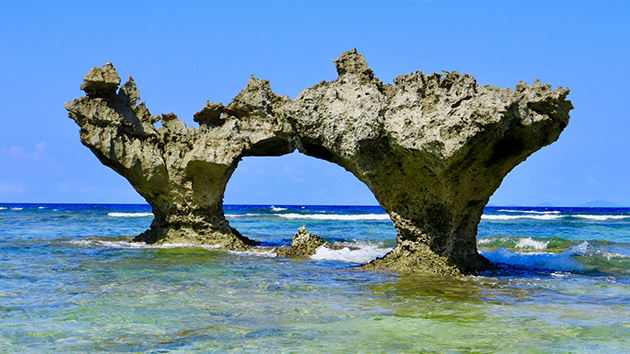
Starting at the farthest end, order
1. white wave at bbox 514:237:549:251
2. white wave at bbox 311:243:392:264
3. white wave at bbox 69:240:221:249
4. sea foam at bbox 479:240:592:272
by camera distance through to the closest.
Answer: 1. white wave at bbox 514:237:549:251
2. white wave at bbox 69:240:221:249
3. white wave at bbox 311:243:392:264
4. sea foam at bbox 479:240:592:272

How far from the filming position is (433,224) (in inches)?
354

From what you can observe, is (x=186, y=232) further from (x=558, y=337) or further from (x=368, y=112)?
(x=558, y=337)

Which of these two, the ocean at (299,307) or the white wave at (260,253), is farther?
the white wave at (260,253)

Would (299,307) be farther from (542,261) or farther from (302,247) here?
(542,261)

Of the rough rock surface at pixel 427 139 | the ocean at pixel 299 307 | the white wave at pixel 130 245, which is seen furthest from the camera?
the white wave at pixel 130 245

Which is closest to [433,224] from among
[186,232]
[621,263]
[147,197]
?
[621,263]

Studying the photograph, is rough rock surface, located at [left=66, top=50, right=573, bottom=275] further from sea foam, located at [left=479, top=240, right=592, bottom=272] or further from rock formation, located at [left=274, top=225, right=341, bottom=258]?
rock formation, located at [left=274, top=225, right=341, bottom=258]

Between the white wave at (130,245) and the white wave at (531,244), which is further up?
the white wave at (130,245)

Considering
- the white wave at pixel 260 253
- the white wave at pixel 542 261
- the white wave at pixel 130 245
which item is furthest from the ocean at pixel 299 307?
the white wave at pixel 130 245

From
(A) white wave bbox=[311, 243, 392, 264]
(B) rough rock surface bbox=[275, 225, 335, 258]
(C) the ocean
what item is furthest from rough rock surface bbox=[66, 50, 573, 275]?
(B) rough rock surface bbox=[275, 225, 335, 258]

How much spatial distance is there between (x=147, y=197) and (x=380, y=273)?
7.67 metres

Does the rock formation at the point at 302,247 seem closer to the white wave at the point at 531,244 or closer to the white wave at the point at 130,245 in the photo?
the white wave at the point at 130,245

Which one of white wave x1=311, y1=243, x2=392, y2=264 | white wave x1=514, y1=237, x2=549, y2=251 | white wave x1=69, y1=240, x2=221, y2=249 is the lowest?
white wave x1=514, y1=237, x2=549, y2=251

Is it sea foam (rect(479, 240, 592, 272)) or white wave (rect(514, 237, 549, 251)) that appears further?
white wave (rect(514, 237, 549, 251))
